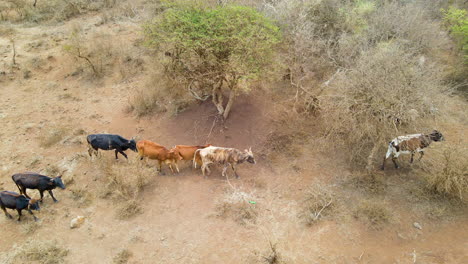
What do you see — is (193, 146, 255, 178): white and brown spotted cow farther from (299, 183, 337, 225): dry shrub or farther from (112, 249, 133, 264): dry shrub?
(112, 249, 133, 264): dry shrub

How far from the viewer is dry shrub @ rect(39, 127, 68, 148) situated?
1120cm

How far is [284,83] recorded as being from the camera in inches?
556

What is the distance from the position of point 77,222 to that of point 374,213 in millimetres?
7558

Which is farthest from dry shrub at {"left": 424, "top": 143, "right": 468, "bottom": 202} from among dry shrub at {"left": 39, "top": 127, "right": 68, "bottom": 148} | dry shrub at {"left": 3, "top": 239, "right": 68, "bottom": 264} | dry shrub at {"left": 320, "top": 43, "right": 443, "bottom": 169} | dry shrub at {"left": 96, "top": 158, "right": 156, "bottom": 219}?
dry shrub at {"left": 39, "top": 127, "right": 68, "bottom": 148}

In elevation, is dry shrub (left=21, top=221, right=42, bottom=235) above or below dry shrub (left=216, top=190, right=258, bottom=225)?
below

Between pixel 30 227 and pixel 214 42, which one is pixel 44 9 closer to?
pixel 214 42

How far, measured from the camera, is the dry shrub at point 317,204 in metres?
8.46

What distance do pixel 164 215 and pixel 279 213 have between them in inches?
120

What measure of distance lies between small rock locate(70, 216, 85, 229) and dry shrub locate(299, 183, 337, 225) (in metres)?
5.66

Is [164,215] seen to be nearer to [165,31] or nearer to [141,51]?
[165,31]

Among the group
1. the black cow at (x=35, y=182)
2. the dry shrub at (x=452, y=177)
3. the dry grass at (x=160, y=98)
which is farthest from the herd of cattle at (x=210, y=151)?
the dry grass at (x=160, y=98)

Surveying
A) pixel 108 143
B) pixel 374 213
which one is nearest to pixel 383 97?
pixel 374 213

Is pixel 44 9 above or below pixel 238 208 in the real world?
above

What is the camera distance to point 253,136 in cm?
1141
